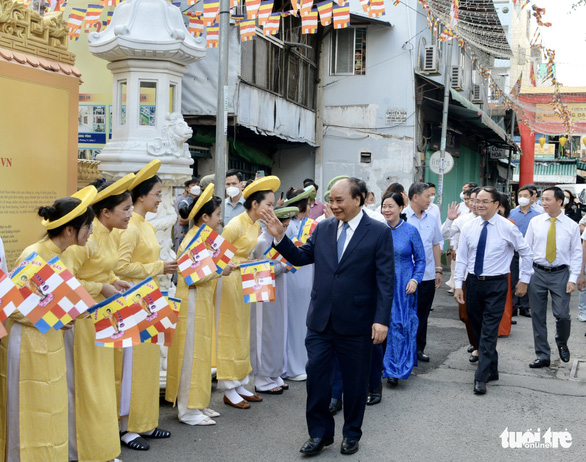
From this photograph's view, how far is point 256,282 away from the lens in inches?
220

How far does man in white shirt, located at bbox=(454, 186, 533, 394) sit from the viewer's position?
6355 millimetres

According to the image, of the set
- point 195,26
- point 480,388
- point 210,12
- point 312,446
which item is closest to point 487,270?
point 480,388

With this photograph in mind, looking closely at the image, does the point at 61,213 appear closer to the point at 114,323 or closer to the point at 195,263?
the point at 114,323

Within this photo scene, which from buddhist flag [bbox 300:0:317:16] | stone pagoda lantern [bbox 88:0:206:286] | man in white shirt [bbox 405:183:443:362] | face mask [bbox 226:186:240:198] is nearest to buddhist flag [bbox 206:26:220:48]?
buddhist flag [bbox 300:0:317:16]

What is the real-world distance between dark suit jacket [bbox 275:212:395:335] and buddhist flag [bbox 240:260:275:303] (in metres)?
0.89

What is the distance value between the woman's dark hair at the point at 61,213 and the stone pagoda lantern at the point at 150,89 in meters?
2.01

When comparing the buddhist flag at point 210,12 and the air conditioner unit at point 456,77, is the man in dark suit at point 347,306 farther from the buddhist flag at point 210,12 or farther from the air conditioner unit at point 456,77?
the air conditioner unit at point 456,77

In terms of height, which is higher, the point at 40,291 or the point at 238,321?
the point at 40,291

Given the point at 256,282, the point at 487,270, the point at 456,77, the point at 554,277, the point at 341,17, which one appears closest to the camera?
the point at 256,282

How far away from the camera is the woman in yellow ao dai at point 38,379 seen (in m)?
3.69

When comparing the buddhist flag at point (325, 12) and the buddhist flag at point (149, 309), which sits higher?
the buddhist flag at point (325, 12)

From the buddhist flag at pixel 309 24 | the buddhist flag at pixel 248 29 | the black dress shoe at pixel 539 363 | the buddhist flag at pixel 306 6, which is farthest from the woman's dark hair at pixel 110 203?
the buddhist flag at pixel 248 29

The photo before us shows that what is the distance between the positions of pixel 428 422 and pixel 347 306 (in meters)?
1.54

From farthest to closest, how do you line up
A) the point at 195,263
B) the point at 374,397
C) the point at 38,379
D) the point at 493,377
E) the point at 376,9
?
1. the point at 376,9
2. the point at 493,377
3. the point at 374,397
4. the point at 195,263
5. the point at 38,379
